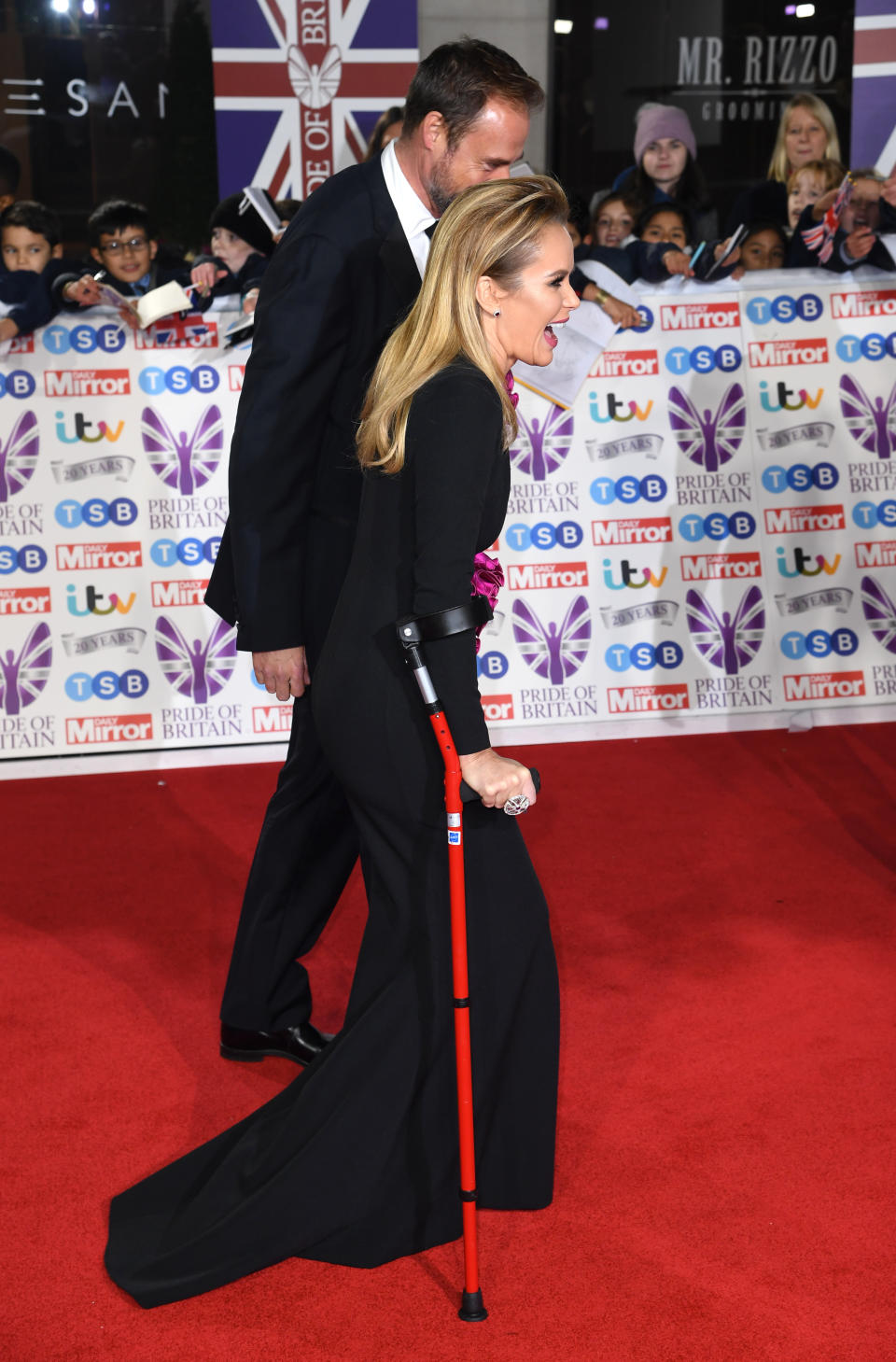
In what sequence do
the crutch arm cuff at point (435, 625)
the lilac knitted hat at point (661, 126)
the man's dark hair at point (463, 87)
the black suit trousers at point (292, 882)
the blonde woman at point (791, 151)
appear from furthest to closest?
the lilac knitted hat at point (661, 126) < the blonde woman at point (791, 151) < the black suit trousers at point (292, 882) < the man's dark hair at point (463, 87) < the crutch arm cuff at point (435, 625)

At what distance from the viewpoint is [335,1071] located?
7.48ft

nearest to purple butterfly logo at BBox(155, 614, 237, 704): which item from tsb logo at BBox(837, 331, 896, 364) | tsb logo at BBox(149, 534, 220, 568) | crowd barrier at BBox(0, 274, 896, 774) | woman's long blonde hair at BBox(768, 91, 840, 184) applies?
crowd barrier at BBox(0, 274, 896, 774)

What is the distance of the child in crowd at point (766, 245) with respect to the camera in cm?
590

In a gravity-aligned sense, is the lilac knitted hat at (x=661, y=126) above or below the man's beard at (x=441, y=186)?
above

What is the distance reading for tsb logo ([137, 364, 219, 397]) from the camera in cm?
521

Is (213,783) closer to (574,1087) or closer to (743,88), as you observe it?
(574,1087)

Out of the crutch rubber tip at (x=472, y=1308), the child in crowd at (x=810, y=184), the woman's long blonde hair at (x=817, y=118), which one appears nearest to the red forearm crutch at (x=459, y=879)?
the crutch rubber tip at (x=472, y=1308)

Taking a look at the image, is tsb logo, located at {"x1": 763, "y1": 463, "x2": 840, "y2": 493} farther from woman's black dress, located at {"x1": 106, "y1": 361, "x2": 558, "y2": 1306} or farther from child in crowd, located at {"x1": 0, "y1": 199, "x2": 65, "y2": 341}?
woman's black dress, located at {"x1": 106, "y1": 361, "x2": 558, "y2": 1306}

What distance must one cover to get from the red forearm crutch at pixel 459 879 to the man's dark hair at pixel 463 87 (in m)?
1.09

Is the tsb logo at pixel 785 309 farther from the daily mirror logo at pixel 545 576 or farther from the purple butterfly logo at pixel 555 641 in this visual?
the purple butterfly logo at pixel 555 641

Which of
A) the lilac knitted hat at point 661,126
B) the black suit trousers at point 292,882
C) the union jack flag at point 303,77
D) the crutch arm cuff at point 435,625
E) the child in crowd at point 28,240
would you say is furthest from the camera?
the union jack flag at point 303,77

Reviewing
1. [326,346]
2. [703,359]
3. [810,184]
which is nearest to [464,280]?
[326,346]

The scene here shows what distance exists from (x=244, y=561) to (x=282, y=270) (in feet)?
1.86

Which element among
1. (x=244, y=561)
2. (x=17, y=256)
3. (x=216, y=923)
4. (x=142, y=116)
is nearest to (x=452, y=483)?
(x=244, y=561)
